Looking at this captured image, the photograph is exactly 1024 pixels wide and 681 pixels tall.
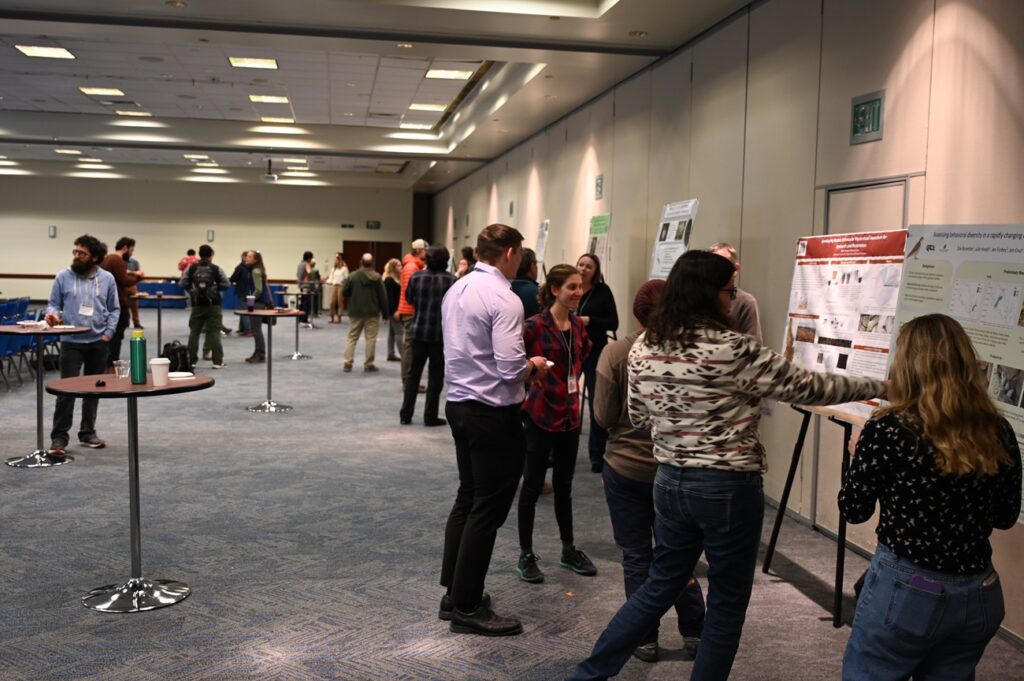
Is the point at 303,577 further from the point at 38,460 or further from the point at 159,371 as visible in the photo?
the point at 38,460

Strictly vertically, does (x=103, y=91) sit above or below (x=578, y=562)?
above

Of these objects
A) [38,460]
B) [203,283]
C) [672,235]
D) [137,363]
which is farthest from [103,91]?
[137,363]

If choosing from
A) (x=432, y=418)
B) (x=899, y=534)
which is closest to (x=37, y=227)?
(x=432, y=418)

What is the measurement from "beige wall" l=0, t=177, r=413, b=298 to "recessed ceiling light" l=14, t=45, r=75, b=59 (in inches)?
564

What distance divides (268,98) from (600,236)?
6467 mm

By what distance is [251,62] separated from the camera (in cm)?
A: 1053

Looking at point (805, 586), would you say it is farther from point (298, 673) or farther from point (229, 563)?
point (229, 563)

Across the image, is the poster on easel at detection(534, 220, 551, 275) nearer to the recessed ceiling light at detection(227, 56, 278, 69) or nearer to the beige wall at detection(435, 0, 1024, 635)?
the beige wall at detection(435, 0, 1024, 635)

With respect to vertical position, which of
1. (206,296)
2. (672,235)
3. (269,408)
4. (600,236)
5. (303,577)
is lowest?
(303,577)

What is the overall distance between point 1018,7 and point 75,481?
5.89 m

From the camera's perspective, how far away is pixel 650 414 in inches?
Answer: 105

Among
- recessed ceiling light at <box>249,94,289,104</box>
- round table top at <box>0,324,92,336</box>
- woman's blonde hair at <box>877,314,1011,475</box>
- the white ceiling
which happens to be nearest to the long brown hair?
woman's blonde hair at <box>877,314,1011,475</box>

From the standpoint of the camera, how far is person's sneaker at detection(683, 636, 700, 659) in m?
3.31

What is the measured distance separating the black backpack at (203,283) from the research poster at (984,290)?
948 centimetres
